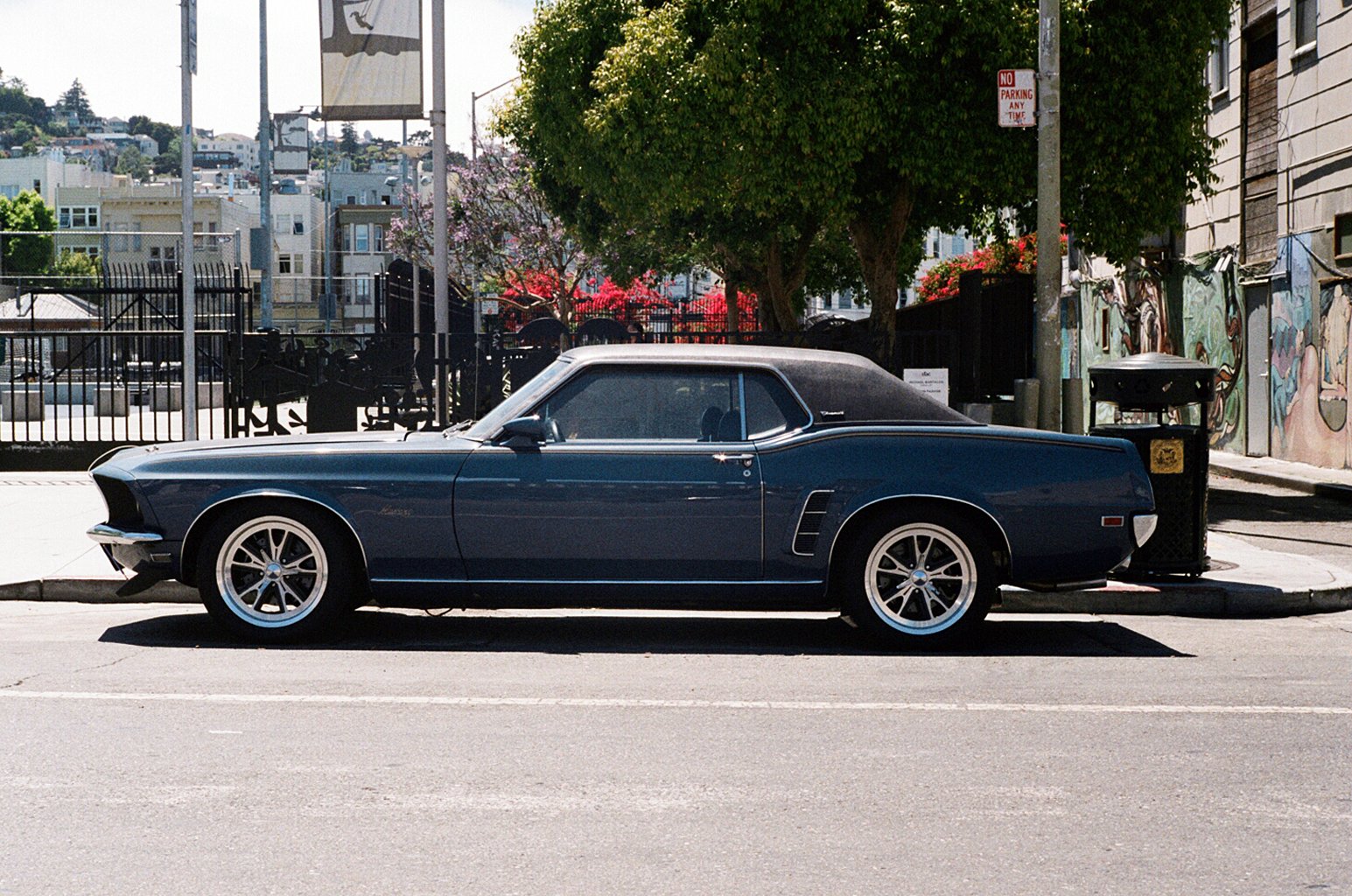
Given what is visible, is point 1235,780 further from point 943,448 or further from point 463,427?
point 463,427

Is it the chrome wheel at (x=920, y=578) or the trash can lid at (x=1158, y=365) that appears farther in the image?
the trash can lid at (x=1158, y=365)

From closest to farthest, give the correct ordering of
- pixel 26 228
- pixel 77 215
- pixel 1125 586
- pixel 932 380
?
pixel 1125 586 < pixel 932 380 < pixel 26 228 < pixel 77 215

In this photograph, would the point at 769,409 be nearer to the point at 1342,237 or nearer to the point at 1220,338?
the point at 1342,237

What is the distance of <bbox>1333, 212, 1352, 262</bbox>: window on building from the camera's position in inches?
778

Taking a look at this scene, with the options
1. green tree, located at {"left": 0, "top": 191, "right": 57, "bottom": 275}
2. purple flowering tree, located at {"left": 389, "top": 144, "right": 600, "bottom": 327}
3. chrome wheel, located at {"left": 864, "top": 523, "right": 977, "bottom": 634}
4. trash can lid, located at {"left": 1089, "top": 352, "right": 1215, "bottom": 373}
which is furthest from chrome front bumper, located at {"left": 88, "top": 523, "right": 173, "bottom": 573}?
green tree, located at {"left": 0, "top": 191, "right": 57, "bottom": 275}

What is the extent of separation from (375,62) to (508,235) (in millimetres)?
34877

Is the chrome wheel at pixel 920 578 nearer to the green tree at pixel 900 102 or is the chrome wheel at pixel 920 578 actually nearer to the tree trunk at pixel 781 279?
the green tree at pixel 900 102

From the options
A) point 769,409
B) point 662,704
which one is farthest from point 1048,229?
point 662,704

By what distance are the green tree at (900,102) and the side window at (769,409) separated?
8.84 meters

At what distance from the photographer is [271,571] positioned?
765 cm

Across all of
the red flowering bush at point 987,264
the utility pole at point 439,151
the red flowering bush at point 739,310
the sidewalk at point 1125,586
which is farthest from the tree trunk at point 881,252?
the red flowering bush at point 739,310

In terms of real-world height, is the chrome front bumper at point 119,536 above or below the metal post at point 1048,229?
below

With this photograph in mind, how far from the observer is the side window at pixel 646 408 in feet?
25.1

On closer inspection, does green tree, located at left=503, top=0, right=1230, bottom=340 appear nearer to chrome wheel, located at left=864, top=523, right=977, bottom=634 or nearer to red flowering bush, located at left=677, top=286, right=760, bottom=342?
chrome wheel, located at left=864, top=523, right=977, bottom=634
